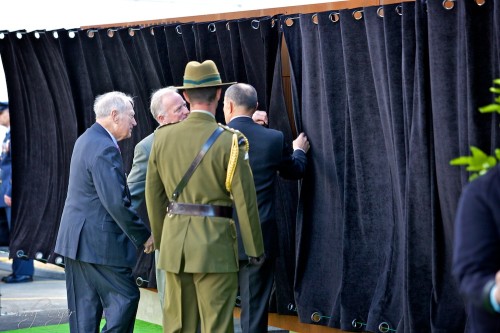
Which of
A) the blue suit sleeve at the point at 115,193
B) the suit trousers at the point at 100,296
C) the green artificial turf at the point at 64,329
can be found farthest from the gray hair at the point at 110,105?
the green artificial turf at the point at 64,329

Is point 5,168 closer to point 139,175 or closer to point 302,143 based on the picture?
point 139,175

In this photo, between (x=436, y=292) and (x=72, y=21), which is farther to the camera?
(x=72, y=21)

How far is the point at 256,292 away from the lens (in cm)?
657

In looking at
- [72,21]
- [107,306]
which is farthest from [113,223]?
[72,21]

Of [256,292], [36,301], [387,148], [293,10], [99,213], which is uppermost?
[293,10]

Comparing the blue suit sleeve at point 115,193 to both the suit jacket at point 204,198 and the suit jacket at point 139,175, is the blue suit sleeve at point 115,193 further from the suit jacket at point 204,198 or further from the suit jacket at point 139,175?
the suit jacket at point 204,198

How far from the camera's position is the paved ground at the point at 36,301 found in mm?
8617

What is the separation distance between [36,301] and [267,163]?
406cm

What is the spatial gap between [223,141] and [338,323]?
159 cm

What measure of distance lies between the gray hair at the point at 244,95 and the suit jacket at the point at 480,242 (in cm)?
343

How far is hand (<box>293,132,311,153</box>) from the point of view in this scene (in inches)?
259

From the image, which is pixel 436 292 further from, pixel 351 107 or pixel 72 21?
pixel 72 21

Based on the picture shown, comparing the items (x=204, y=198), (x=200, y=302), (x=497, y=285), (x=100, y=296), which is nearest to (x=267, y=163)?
(x=204, y=198)

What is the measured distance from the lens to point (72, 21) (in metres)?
15.1
